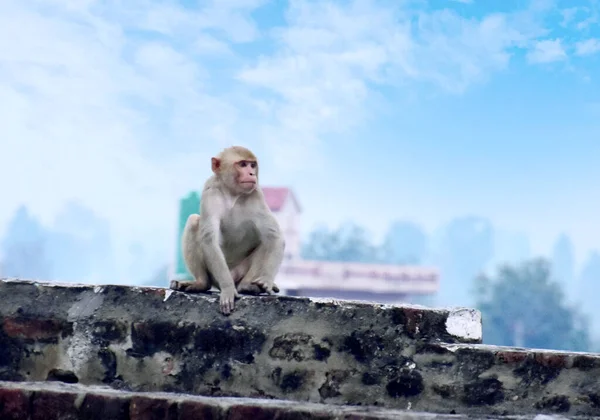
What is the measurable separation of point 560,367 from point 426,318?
0.49 meters

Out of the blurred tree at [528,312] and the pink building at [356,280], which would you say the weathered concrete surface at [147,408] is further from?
the blurred tree at [528,312]

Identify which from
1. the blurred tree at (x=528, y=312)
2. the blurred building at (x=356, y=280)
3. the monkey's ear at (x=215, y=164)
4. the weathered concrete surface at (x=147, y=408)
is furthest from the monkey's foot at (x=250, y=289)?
the blurred tree at (x=528, y=312)

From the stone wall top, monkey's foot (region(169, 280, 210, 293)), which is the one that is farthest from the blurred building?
the stone wall top

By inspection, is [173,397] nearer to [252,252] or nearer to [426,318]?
[426,318]

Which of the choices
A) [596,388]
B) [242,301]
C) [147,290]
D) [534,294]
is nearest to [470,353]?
[596,388]

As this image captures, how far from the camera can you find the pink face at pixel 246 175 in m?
4.63

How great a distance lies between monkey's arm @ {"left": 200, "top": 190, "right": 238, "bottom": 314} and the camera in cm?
425

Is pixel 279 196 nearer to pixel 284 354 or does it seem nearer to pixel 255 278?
pixel 255 278

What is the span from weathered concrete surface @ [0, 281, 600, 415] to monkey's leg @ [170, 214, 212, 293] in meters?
0.96

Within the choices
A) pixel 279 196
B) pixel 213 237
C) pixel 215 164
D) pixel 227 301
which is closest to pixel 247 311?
pixel 227 301

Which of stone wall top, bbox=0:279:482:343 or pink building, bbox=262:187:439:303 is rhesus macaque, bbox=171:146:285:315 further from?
pink building, bbox=262:187:439:303

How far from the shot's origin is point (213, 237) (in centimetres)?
448

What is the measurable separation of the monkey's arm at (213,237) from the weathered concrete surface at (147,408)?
1.10 meters

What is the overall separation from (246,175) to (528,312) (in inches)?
2450
